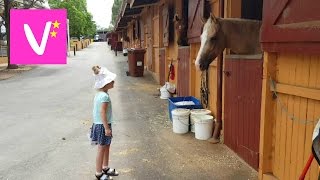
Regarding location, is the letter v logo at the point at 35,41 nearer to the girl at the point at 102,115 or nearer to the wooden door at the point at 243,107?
the wooden door at the point at 243,107

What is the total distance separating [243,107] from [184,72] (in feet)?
12.0

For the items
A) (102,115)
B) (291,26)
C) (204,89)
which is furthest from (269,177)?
(204,89)

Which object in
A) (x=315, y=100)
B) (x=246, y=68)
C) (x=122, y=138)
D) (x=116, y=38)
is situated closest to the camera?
(x=315, y=100)

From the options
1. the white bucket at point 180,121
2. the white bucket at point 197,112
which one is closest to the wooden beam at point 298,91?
the white bucket at point 197,112

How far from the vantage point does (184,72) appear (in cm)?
857

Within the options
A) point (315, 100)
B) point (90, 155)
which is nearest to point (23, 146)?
point (90, 155)

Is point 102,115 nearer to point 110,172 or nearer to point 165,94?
point 110,172

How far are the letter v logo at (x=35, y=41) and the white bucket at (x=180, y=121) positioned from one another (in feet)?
18.7

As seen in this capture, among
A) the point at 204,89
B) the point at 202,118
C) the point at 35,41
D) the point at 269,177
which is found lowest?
the point at 269,177

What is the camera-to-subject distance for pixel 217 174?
4523 millimetres

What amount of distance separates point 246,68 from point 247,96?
366 mm

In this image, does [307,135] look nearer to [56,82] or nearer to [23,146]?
[23,146]

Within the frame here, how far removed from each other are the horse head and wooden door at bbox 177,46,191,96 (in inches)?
108

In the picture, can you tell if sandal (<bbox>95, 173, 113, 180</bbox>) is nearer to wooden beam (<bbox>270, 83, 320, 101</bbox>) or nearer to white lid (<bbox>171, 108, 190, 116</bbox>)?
wooden beam (<bbox>270, 83, 320, 101</bbox>)
